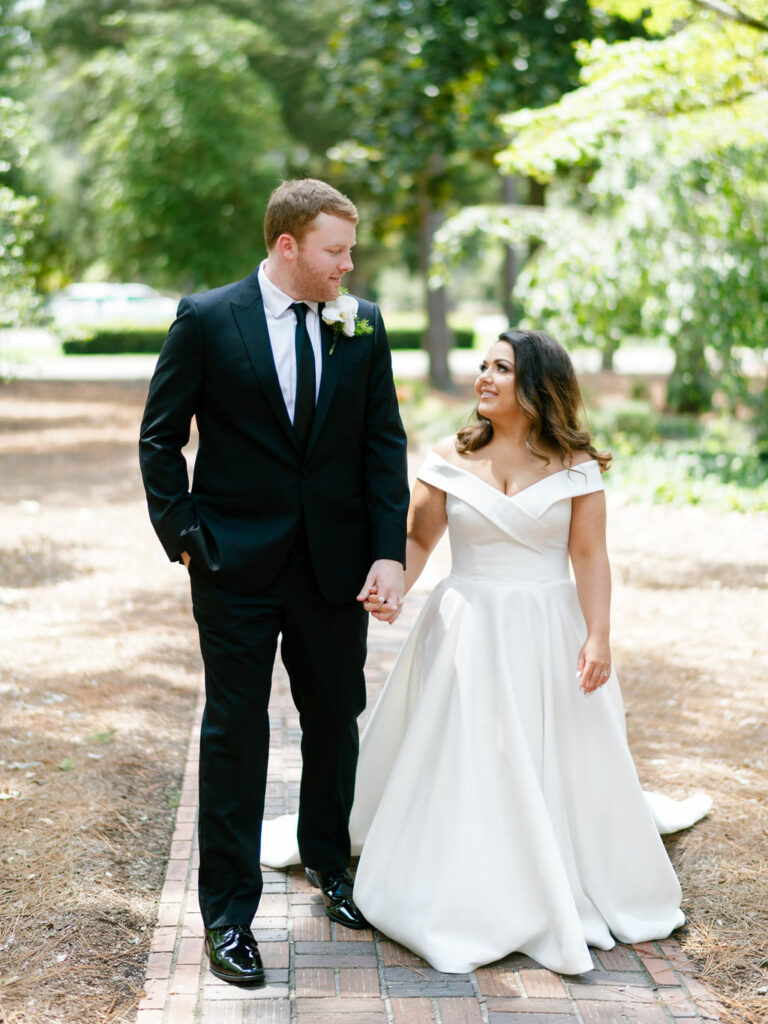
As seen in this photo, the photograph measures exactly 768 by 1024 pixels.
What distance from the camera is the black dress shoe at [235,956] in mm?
3215

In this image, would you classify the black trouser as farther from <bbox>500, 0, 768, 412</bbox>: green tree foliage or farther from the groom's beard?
<bbox>500, 0, 768, 412</bbox>: green tree foliage

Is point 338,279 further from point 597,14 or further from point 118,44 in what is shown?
point 118,44

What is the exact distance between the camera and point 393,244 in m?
38.2

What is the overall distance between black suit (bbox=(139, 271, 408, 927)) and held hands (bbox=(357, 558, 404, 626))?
43mm

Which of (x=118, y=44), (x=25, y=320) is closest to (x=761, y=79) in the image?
(x=25, y=320)

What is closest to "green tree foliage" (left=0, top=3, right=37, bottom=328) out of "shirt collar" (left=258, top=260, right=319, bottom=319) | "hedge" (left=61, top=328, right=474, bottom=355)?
"shirt collar" (left=258, top=260, right=319, bottom=319)

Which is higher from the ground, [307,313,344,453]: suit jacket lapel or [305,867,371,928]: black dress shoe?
[307,313,344,453]: suit jacket lapel

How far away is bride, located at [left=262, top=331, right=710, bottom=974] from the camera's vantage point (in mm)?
3381

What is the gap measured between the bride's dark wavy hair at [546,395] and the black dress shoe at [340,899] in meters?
1.46

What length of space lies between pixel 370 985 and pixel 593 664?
3.57 ft

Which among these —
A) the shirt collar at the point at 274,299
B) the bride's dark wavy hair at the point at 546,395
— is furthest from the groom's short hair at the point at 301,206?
the bride's dark wavy hair at the point at 546,395

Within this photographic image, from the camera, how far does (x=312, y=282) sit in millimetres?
3168

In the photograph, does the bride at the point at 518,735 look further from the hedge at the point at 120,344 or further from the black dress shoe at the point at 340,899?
the hedge at the point at 120,344

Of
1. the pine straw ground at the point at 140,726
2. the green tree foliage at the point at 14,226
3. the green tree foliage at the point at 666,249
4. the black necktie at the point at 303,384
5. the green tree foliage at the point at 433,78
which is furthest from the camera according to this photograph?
the green tree foliage at the point at 14,226
